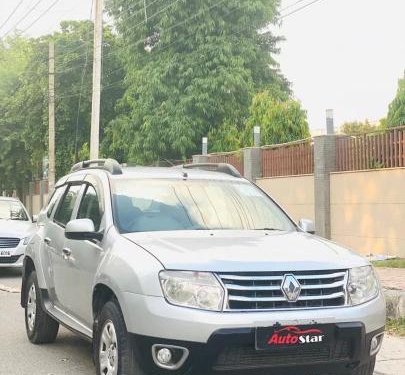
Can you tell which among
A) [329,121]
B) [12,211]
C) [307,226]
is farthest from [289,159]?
[307,226]

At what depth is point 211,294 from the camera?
407 cm

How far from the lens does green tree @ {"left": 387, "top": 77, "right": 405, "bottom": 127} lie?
18.7m

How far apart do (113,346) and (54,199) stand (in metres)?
2.90

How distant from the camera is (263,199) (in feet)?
19.5

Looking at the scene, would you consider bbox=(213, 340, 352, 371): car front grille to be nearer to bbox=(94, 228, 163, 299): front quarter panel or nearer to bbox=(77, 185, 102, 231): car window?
bbox=(94, 228, 163, 299): front quarter panel

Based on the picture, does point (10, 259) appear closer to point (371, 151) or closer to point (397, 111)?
point (371, 151)

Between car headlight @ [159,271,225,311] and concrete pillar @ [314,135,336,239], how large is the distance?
1124 cm

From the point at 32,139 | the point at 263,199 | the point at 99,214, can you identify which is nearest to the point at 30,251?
the point at 99,214

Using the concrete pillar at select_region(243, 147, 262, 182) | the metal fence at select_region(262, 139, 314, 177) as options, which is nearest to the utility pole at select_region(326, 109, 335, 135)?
the metal fence at select_region(262, 139, 314, 177)

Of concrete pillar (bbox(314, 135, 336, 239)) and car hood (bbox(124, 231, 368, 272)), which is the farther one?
concrete pillar (bbox(314, 135, 336, 239))

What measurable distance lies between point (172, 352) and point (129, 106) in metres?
23.0

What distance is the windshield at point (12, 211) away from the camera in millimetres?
14148

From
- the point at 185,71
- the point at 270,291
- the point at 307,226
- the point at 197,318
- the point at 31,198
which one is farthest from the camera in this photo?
the point at 31,198

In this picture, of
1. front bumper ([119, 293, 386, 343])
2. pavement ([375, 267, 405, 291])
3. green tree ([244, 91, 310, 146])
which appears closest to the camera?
front bumper ([119, 293, 386, 343])
